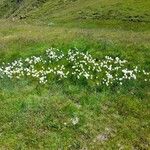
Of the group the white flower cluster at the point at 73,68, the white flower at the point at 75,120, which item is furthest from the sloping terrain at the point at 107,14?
the white flower at the point at 75,120

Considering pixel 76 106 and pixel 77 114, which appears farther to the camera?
pixel 76 106

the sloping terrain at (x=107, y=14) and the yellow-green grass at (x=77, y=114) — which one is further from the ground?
the yellow-green grass at (x=77, y=114)

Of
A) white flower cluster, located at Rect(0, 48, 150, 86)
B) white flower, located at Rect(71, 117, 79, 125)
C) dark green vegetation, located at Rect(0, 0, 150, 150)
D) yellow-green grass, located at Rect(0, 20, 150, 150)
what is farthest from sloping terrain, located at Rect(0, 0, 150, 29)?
white flower, located at Rect(71, 117, 79, 125)

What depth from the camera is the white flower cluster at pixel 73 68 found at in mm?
26312

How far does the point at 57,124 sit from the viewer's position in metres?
21.6

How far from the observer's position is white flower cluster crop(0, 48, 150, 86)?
26.3m

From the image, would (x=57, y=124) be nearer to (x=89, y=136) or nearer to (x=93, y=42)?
(x=89, y=136)

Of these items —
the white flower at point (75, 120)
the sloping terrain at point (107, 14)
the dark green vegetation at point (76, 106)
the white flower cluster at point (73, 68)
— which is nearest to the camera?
the dark green vegetation at point (76, 106)

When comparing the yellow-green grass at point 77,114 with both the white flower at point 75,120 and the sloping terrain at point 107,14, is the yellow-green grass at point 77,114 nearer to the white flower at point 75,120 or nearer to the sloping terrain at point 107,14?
the white flower at point 75,120

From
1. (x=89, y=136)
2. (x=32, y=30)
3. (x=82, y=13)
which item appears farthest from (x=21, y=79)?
(x=82, y=13)

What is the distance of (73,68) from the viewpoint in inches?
1081

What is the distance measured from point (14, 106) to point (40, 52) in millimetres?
8081

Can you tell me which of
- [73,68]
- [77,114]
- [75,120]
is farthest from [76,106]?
[73,68]

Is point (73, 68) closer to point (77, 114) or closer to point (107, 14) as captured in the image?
point (77, 114)
